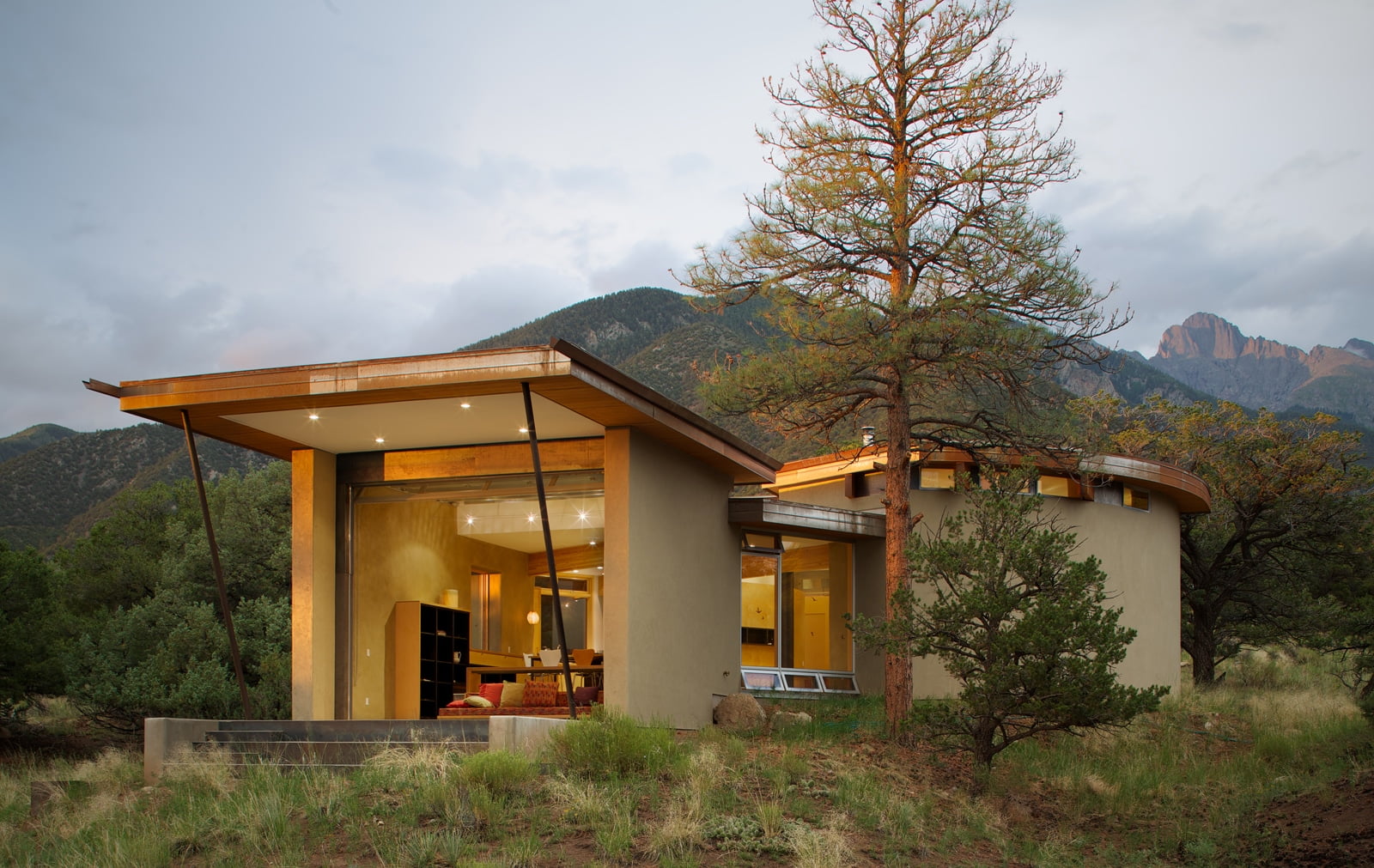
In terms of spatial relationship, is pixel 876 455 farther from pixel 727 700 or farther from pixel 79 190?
pixel 79 190

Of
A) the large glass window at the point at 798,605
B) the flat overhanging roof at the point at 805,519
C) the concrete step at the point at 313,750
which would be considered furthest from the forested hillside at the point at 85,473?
the concrete step at the point at 313,750

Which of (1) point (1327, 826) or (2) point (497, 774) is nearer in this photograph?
(2) point (497, 774)

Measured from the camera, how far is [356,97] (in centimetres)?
2589

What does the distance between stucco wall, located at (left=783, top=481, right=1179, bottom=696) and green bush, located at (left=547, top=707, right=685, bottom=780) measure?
8088 millimetres

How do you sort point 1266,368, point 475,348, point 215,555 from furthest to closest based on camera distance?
1. point 1266,368
2. point 475,348
3. point 215,555

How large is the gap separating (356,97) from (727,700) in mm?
18460

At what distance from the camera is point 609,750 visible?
29.1 ft

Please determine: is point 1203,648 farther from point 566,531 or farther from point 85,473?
point 85,473

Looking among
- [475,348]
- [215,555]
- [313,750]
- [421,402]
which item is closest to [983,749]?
[313,750]

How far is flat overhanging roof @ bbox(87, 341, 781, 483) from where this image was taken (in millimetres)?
9891

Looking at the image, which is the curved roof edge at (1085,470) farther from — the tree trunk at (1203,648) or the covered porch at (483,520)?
the tree trunk at (1203,648)

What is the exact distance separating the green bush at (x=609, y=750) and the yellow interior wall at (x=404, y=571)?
16.5 ft

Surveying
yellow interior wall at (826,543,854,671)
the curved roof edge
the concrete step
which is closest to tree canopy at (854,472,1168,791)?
the concrete step

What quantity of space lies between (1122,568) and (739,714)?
7.74 m
